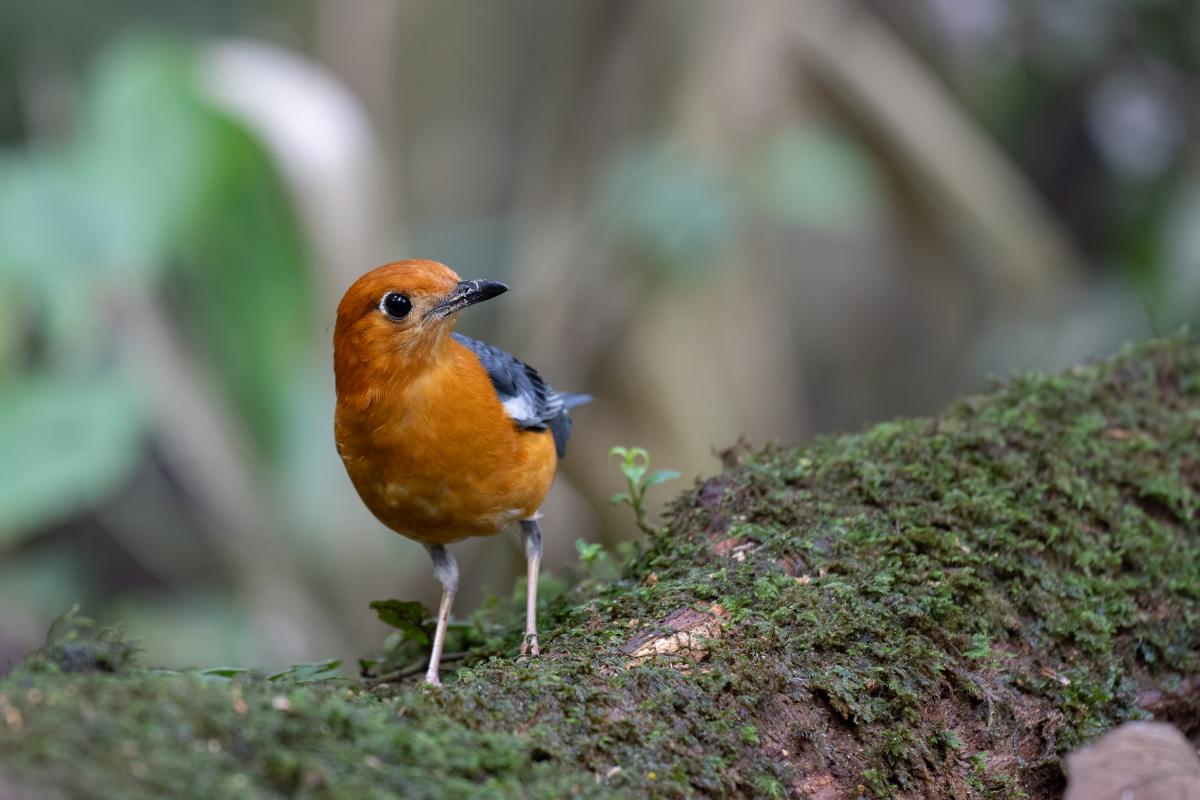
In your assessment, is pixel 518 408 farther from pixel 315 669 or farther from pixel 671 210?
pixel 671 210

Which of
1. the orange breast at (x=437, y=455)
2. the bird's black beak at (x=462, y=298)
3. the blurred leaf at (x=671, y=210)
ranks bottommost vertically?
the orange breast at (x=437, y=455)

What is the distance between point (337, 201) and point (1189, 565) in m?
5.23

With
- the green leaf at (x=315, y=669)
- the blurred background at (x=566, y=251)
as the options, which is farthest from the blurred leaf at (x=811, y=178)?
the green leaf at (x=315, y=669)

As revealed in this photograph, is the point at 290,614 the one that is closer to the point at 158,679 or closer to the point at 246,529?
the point at 246,529

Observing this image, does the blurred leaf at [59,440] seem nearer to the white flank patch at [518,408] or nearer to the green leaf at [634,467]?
the white flank patch at [518,408]

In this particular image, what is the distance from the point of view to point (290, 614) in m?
7.37

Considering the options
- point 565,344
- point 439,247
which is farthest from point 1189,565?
point 439,247

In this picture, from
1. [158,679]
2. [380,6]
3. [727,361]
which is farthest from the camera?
[380,6]

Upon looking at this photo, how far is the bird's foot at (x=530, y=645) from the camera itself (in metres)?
3.13

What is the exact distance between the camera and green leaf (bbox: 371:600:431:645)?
11.5 feet

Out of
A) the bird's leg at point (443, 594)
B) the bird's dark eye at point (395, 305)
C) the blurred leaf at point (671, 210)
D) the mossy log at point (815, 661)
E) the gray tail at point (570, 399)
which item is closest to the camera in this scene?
the mossy log at point (815, 661)

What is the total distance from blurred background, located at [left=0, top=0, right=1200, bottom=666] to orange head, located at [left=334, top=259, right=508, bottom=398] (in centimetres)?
338

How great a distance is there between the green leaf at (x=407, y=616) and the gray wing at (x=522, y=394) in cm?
67

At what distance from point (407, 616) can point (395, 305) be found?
3.09 feet
